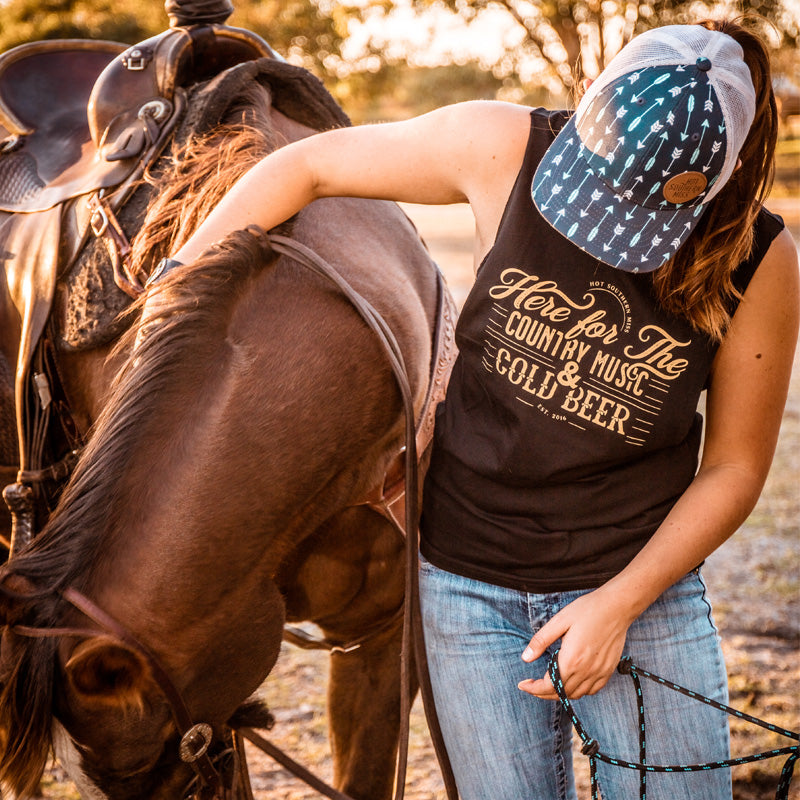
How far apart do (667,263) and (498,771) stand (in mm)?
858

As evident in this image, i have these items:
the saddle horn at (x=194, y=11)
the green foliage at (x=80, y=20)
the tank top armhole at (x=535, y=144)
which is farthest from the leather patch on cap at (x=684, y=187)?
the green foliage at (x=80, y=20)

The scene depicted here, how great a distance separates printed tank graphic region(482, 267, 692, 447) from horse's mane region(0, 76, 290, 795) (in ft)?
1.48

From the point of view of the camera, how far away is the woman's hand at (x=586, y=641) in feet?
4.23

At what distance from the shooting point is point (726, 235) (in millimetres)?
1284

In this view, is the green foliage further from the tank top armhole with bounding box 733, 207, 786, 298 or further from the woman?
the tank top armhole with bounding box 733, 207, 786, 298

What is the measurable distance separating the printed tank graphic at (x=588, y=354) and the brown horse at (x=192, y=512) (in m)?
0.29

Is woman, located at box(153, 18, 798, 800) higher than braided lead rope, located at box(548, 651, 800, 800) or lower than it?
higher

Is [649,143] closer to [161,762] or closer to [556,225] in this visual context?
[556,225]

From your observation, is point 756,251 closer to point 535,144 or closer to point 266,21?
point 535,144

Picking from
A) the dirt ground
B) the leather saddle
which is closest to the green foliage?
the leather saddle

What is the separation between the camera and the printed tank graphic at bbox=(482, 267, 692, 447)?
4.31 feet

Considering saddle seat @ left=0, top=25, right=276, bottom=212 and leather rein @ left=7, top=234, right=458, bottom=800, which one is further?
saddle seat @ left=0, top=25, right=276, bottom=212

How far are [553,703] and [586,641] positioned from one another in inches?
8.8

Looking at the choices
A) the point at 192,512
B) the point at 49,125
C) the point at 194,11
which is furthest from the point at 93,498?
the point at 49,125
